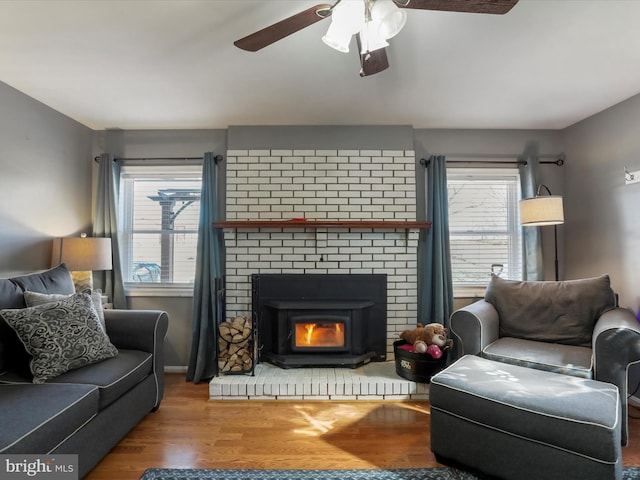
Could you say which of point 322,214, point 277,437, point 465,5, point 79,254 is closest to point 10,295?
point 79,254

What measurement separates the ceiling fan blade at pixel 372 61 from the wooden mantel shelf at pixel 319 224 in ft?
5.02

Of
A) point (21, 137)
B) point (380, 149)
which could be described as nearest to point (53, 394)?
point (21, 137)

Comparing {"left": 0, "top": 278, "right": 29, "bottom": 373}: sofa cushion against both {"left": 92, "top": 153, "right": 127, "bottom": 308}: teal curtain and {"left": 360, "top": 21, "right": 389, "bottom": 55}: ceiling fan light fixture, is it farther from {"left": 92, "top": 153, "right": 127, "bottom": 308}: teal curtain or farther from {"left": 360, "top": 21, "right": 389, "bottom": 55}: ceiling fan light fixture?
Answer: {"left": 360, "top": 21, "right": 389, "bottom": 55}: ceiling fan light fixture

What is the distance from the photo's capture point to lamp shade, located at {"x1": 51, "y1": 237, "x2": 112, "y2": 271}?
267 cm

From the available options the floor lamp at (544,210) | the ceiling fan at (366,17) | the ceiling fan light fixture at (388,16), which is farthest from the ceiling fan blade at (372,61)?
the floor lamp at (544,210)

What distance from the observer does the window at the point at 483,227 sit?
3.43 metres

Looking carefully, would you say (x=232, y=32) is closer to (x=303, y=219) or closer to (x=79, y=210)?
(x=303, y=219)

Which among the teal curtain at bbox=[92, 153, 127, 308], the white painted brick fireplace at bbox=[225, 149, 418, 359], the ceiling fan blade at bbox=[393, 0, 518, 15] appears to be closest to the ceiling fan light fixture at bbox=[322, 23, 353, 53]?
the ceiling fan blade at bbox=[393, 0, 518, 15]

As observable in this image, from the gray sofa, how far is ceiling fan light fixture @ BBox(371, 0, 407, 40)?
2147mm

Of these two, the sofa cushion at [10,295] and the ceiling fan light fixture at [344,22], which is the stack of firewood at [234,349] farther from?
the ceiling fan light fixture at [344,22]

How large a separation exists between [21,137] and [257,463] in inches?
112

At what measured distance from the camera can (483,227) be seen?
3.45 meters

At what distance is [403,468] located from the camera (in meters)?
1.84

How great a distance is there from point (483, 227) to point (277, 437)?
2.70m
